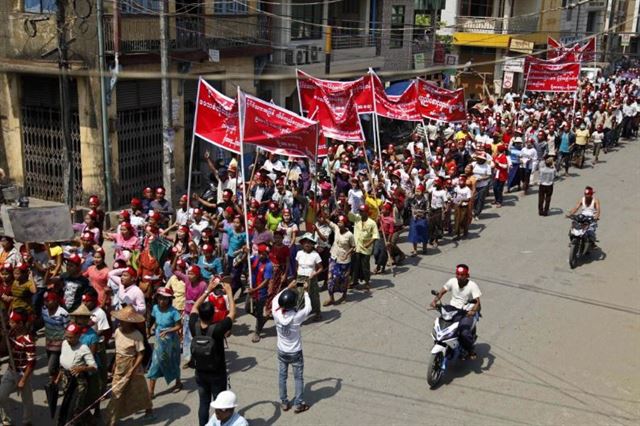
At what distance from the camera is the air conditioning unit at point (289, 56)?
22.0 m

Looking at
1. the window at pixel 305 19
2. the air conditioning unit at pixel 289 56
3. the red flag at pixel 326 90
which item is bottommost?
the red flag at pixel 326 90

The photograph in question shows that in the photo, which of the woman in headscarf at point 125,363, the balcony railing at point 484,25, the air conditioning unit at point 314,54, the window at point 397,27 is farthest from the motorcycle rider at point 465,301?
the balcony railing at point 484,25

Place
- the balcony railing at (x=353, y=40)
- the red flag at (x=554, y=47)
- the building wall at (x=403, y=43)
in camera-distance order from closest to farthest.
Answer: the red flag at (x=554, y=47), the balcony railing at (x=353, y=40), the building wall at (x=403, y=43)

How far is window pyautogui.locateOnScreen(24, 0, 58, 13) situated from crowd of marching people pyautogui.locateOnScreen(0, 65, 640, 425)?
461 cm

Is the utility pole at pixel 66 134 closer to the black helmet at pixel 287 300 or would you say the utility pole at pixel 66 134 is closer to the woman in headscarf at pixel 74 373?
the woman in headscarf at pixel 74 373

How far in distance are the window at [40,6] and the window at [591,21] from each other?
50.1m

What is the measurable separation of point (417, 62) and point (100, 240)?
71.6 feet

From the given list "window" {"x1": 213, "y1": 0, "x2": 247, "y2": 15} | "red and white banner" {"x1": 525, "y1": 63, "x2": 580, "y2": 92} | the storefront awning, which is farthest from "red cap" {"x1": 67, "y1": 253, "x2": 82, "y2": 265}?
the storefront awning

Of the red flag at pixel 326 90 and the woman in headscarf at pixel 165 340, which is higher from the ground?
the red flag at pixel 326 90

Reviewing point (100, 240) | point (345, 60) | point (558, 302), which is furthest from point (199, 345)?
point (345, 60)

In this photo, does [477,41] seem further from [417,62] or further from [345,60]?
[345,60]

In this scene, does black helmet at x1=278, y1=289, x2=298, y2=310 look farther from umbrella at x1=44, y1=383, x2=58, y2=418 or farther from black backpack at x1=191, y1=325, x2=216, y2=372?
umbrella at x1=44, y1=383, x2=58, y2=418

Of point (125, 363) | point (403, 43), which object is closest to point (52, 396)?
point (125, 363)

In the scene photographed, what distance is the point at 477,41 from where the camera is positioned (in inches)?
1563
